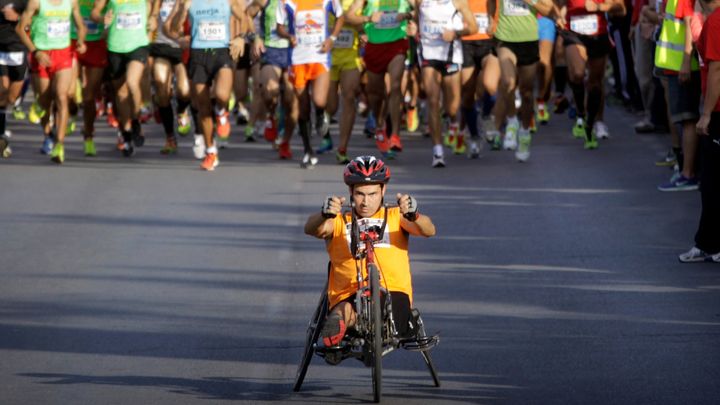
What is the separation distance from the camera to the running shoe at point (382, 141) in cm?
1975

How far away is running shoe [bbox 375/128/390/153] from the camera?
64.8 feet

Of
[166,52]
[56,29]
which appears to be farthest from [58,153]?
[166,52]

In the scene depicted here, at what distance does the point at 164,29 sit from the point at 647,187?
5.86 metres

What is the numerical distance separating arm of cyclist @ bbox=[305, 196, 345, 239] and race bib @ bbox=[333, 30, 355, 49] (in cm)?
1052

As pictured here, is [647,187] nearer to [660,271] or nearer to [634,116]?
[660,271]

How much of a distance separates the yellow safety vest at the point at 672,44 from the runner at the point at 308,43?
4.87 metres

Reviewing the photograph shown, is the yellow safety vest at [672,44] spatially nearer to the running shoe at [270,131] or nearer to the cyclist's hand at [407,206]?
the cyclist's hand at [407,206]

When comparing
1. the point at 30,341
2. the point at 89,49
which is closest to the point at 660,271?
the point at 30,341

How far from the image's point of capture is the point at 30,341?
1043cm

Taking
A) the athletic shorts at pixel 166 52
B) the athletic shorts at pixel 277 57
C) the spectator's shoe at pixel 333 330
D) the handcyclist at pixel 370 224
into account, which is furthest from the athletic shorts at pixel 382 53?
the spectator's shoe at pixel 333 330

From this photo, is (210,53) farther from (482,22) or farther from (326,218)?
(326,218)

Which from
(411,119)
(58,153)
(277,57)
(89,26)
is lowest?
(411,119)

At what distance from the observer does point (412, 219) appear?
8781mm

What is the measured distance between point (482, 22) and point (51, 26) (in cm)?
472
